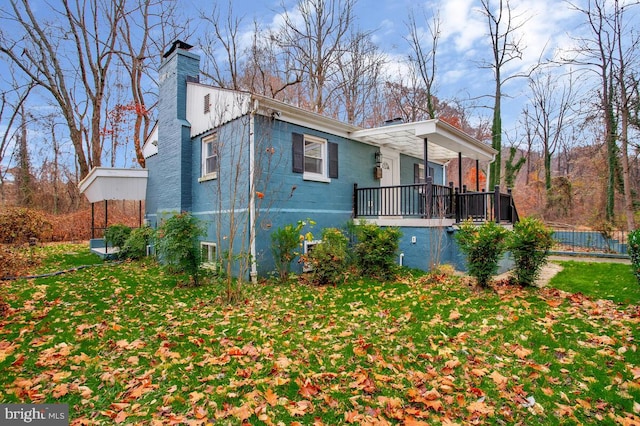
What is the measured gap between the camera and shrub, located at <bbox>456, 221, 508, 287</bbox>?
6.14 meters

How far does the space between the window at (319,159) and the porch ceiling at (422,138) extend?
43.9 inches

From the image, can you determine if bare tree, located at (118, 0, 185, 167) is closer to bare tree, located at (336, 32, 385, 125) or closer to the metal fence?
bare tree, located at (336, 32, 385, 125)

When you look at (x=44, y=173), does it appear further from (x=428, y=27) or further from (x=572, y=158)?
(x=572, y=158)

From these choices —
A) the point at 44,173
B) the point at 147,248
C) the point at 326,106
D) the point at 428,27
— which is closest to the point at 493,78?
the point at 428,27

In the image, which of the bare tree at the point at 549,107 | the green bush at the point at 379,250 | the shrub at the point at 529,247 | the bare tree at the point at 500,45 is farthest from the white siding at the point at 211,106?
the bare tree at the point at 549,107

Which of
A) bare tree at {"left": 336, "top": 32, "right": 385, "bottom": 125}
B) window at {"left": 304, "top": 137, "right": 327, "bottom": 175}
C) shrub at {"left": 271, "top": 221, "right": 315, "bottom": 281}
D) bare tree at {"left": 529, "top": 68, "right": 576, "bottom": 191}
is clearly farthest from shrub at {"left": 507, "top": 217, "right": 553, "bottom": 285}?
bare tree at {"left": 529, "top": 68, "right": 576, "bottom": 191}

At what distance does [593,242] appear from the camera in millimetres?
12766

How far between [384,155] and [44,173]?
68.8 feet

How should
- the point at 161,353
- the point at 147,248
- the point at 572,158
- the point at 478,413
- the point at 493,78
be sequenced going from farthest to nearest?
the point at 572,158, the point at 493,78, the point at 147,248, the point at 161,353, the point at 478,413

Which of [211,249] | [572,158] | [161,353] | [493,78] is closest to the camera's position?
[161,353]

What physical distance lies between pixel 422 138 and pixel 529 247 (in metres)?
4.21

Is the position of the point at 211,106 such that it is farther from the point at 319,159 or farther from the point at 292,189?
the point at 292,189

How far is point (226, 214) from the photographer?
7547 mm

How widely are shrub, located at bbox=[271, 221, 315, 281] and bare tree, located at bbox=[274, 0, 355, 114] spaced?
44.8ft
